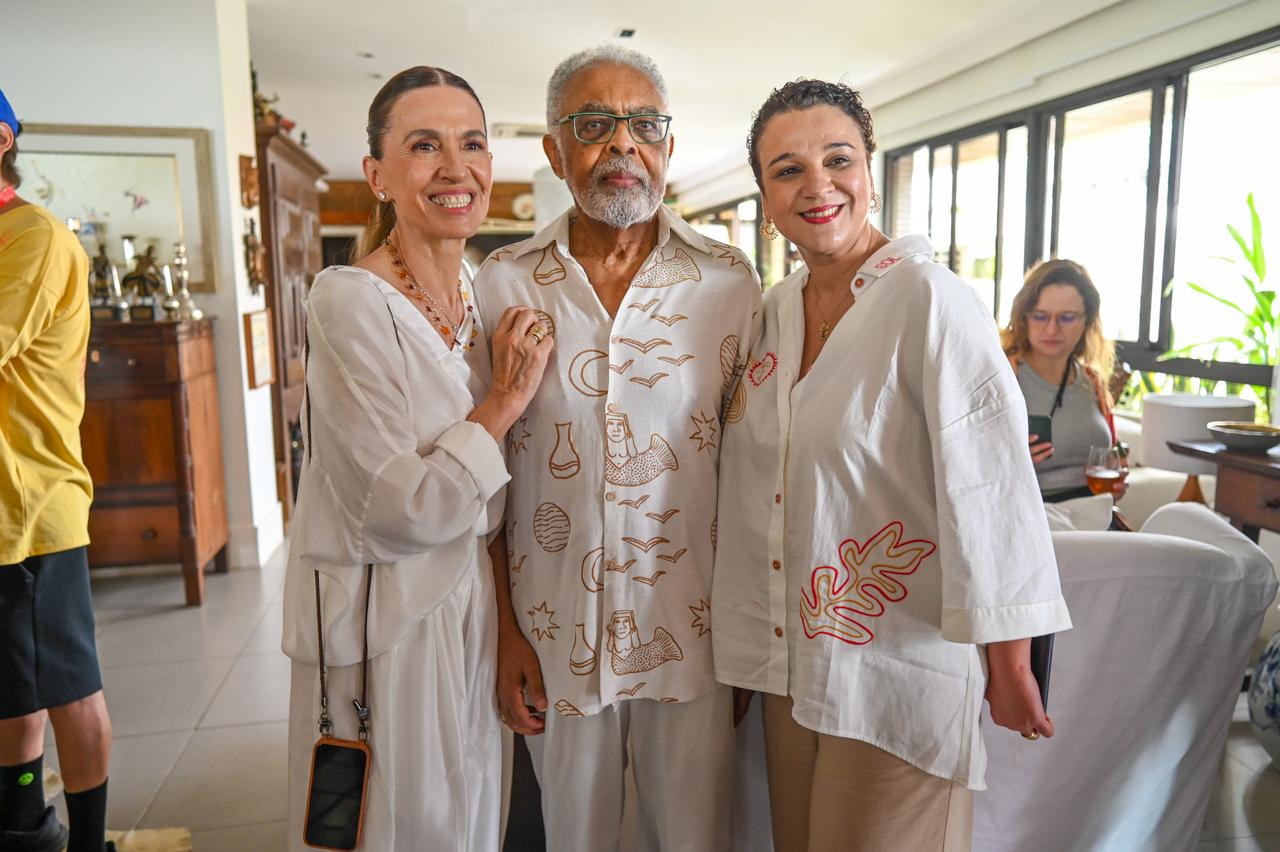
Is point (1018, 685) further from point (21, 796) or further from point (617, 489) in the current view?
point (21, 796)

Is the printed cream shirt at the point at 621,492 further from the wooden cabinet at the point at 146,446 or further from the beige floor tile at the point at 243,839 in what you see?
the wooden cabinet at the point at 146,446

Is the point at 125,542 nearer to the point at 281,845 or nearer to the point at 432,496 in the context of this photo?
the point at 281,845

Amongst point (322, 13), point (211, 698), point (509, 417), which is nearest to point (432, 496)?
point (509, 417)

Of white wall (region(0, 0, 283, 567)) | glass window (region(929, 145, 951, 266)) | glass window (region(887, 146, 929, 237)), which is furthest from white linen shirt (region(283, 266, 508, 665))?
glass window (region(887, 146, 929, 237))

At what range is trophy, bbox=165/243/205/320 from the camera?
13.3 feet

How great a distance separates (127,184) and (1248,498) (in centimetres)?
481

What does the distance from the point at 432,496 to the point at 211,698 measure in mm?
2273

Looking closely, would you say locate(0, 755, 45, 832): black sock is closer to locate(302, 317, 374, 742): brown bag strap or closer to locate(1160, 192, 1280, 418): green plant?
locate(302, 317, 374, 742): brown bag strap

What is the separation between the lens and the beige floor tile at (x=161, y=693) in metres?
2.83

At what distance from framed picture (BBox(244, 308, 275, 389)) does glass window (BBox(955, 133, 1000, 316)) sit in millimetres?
4550

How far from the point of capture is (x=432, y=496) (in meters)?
1.24

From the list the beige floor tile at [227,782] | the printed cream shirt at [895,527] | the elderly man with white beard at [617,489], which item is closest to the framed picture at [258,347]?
the beige floor tile at [227,782]

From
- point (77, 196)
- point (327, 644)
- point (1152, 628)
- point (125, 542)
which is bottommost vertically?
point (125, 542)

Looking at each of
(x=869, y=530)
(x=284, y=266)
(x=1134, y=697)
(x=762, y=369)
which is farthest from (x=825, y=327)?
(x=284, y=266)
